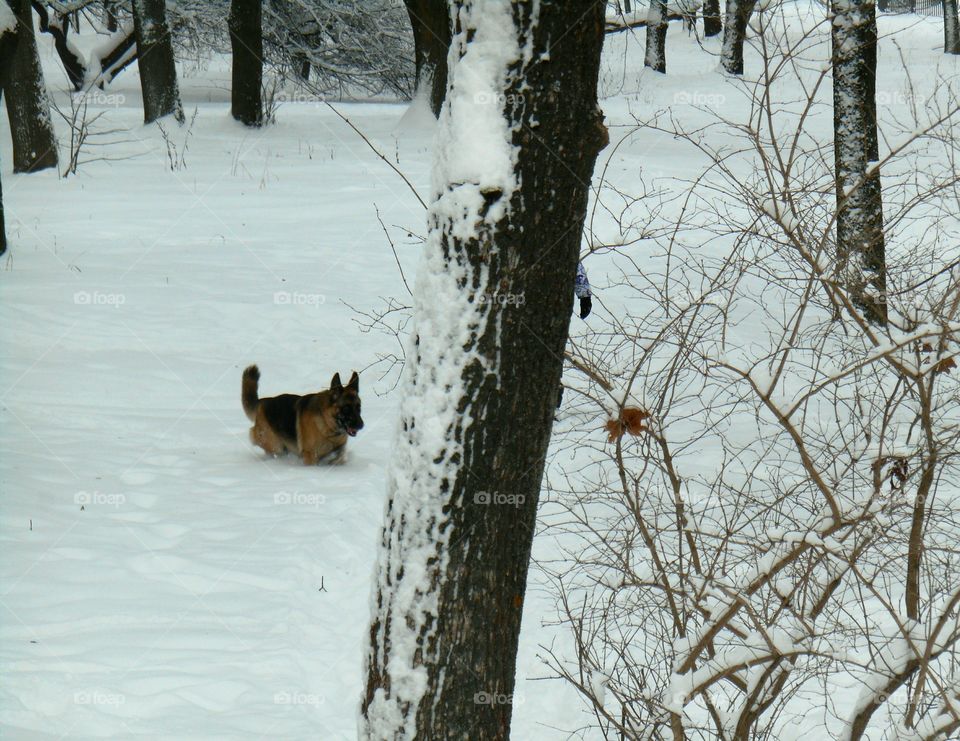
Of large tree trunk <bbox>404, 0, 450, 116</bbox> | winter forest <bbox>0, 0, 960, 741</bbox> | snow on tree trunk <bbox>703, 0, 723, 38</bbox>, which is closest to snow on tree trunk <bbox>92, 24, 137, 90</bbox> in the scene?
large tree trunk <bbox>404, 0, 450, 116</bbox>

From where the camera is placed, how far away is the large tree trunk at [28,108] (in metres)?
14.9

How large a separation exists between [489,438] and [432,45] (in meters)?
17.2

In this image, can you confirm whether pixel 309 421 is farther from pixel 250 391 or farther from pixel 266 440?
pixel 250 391

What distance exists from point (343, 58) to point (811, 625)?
25.1 metres

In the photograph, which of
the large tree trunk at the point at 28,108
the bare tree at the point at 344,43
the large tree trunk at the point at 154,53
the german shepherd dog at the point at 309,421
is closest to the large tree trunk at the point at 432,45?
the large tree trunk at the point at 154,53

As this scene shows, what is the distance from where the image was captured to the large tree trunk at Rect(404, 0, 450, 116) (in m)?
18.5

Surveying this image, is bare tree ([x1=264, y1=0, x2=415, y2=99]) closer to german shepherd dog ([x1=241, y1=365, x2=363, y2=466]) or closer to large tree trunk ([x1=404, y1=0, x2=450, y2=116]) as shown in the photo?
large tree trunk ([x1=404, y1=0, x2=450, y2=116])

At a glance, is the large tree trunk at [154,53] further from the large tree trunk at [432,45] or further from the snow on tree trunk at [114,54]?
the snow on tree trunk at [114,54]

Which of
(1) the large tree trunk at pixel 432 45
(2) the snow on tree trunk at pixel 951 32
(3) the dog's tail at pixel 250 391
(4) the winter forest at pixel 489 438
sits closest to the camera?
(4) the winter forest at pixel 489 438

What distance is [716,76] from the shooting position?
25.2m

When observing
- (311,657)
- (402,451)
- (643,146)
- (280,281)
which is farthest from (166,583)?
(643,146)

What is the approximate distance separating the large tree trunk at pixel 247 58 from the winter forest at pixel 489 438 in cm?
324

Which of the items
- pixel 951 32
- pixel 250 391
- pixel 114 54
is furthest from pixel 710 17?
pixel 951 32

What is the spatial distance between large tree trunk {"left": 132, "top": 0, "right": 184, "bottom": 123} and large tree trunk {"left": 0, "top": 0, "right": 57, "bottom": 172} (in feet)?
7.76
